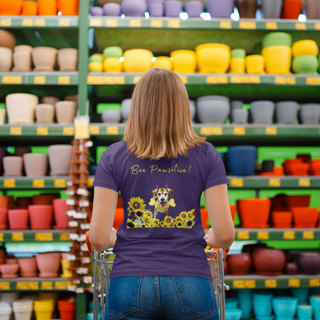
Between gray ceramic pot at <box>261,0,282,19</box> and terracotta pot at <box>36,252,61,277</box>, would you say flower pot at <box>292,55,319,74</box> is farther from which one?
terracotta pot at <box>36,252,61,277</box>

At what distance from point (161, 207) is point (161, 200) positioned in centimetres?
2

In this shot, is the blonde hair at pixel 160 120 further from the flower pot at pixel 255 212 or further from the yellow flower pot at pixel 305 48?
the yellow flower pot at pixel 305 48

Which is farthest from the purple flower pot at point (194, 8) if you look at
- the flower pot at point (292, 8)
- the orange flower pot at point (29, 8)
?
the orange flower pot at point (29, 8)

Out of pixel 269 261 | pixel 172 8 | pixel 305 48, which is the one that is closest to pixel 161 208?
pixel 269 261

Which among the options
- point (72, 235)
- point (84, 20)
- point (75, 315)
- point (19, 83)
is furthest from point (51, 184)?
point (84, 20)

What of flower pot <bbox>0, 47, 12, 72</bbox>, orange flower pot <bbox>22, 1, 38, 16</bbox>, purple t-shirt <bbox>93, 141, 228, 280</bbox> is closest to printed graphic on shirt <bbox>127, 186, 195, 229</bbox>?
purple t-shirt <bbox>93, 141, 228, 280</bbox>

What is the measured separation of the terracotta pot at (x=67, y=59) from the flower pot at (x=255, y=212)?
1.57 meters

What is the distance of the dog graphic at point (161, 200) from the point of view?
2.42 feet

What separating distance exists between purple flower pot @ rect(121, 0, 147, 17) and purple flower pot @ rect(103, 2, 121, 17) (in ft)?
0.15

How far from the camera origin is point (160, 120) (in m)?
0.78

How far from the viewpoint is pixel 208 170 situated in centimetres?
79

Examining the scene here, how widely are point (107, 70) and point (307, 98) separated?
175cm

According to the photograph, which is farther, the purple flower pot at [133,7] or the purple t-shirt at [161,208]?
the purple flower pot at [133,7]

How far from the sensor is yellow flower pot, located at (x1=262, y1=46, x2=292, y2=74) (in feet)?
7.39
